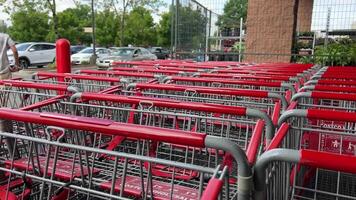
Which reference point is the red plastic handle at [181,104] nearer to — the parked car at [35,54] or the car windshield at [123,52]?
the car windshield at [123,52]

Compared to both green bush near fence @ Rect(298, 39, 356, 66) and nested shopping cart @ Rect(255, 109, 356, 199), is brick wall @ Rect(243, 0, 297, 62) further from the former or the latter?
nested shopping cart @ Rect(255, 109, 356, 199)

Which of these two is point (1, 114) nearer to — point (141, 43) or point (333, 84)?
point (333, 84)

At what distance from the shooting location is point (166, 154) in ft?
10.2

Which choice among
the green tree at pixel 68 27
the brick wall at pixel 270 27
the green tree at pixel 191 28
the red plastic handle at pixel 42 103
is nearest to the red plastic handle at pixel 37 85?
the red plastic handle at pixel 42 103

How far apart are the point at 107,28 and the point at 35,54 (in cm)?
2332

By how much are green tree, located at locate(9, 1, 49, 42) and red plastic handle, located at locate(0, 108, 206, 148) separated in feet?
115

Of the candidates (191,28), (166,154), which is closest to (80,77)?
(166,154)

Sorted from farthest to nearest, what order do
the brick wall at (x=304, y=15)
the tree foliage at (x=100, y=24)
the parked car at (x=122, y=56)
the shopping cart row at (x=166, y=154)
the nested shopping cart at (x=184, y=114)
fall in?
the tree foliage at (x=100, y=24) < the parked car at (x=122, y=56) < the brick wall at (x=304, y=15) < the nested shopping cart at (x=184, y=114) < the shopping cart row at (x=166, y=154)

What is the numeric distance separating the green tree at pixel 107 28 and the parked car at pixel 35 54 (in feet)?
70.4

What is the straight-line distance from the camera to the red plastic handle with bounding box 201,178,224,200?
1.24m

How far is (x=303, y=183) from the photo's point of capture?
2.32 metres

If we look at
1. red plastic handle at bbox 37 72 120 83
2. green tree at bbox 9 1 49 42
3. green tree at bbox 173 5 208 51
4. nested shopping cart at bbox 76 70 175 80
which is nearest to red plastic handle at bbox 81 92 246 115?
red plastic handle at bbox 37 72 120 83

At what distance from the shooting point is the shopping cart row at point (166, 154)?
1.44 meters

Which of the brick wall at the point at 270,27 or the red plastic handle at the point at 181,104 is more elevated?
the brick wall at the point at 270,27
